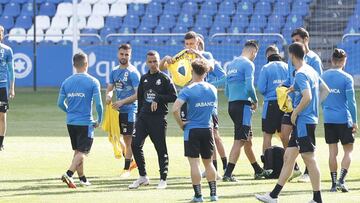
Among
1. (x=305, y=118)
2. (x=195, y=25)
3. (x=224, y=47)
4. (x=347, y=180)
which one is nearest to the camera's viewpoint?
(x=305, y=118)

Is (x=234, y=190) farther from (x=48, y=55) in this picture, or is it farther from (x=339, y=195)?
(x=48, y=55)

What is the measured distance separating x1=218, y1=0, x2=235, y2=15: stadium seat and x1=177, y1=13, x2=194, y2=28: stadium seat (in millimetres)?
1002

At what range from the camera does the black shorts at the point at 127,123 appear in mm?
16266

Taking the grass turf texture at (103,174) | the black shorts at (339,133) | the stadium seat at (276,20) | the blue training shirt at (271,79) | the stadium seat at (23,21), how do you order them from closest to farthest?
the grass turf texture at (103,174), the black shorts at (339,133), the blue training shirt at (271,79), the stadium seat at (276,20), the stadium seat at (23,21)

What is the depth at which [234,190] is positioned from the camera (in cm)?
1423

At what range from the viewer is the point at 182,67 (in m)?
15.1

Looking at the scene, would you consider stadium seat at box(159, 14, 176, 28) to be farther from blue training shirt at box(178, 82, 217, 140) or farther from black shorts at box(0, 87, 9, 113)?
blue training shirt at box(178, 82, 217, 140)

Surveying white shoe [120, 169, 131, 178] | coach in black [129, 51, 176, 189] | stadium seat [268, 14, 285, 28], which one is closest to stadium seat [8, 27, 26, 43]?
stadium seat [268, 14, 285, 28]

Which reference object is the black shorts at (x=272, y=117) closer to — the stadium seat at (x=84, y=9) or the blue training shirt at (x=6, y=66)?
the blue training shirt at (x=6, y=66)

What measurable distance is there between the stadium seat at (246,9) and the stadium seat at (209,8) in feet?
2.72

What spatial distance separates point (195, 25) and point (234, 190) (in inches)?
855

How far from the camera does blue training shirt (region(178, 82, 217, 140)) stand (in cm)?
1289

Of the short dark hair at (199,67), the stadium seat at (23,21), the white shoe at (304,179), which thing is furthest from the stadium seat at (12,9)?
the short dark hair at (199,67)

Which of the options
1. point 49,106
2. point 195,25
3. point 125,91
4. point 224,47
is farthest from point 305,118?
Answer: point 195,25
